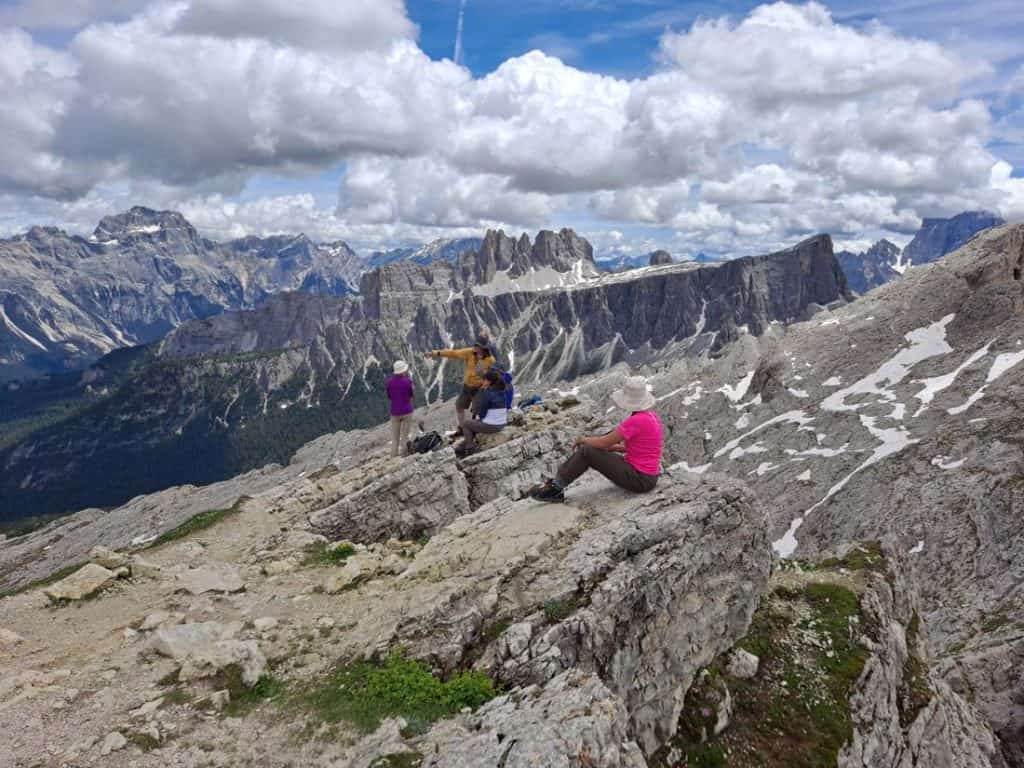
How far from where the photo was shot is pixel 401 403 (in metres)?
29.3

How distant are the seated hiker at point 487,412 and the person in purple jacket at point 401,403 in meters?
3.41

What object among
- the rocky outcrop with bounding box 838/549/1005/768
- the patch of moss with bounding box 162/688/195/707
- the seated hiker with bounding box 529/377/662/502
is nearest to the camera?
the patch of moss with bounding box 162/688/195/707

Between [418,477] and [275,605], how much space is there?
35.3ft

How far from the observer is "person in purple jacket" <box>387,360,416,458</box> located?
2892cm

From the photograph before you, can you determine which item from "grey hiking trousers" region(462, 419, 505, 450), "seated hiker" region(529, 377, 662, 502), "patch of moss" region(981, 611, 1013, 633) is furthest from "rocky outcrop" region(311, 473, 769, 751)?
"patch of moss" region(981, 611, 1013, 633)

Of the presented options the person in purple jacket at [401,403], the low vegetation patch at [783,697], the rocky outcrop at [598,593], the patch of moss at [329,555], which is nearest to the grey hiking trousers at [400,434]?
the person in purple jacket at [401,403]

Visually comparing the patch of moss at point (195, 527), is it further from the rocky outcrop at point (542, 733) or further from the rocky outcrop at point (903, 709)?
the rocky outcrop at point (903, 709)

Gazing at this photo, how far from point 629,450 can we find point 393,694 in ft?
29.2

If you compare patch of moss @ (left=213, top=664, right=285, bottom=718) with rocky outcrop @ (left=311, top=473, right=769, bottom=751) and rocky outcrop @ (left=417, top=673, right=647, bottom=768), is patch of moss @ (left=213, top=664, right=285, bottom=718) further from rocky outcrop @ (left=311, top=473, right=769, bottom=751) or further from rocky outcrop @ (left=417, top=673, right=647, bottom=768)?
rocky outcrop @ (left=417, top=673, right=647, bottom=768)

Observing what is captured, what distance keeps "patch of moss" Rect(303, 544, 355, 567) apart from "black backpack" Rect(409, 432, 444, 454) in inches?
331

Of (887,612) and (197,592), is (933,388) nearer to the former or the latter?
(887,612)

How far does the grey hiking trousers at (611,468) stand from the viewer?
54.5 feet

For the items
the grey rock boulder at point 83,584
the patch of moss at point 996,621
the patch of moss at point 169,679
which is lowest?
the patch of moss at point 996,621

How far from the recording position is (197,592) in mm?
16734
